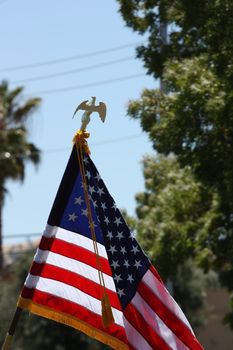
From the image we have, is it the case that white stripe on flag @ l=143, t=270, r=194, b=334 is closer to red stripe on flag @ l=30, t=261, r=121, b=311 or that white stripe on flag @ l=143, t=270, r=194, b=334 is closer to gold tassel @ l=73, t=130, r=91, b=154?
red stripe on flag @ l=30, t=261, r=121, b=311

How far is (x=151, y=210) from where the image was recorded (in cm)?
1730

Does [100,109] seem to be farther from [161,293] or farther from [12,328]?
[12,328]

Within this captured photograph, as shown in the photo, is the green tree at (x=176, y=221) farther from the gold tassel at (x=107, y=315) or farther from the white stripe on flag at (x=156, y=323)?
the gold tassel at (x=107, y=315)

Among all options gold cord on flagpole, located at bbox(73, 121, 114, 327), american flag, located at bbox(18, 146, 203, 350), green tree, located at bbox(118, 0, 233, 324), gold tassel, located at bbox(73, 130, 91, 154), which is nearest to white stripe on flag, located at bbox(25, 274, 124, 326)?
american flag, located at bbox(18, 146, 203, 350)

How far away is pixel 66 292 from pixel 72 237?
0.37 meters

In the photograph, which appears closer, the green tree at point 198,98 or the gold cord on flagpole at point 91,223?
the gold cord on flagpole at point 91,223

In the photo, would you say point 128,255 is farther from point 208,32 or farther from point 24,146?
point 24,146

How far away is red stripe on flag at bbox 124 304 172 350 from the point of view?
6355mm

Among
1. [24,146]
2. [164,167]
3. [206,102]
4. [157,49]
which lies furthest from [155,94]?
[24,146]

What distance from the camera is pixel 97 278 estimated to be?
6.39 metres

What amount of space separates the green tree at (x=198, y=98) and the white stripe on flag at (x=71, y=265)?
5104mm

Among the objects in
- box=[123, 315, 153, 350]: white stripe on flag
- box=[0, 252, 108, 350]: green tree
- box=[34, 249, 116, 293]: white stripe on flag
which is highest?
box=[34, 249, 116, 293]: white stripe on flag

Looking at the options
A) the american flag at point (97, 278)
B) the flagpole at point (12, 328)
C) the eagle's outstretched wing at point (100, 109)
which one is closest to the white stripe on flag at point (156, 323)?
the american flag at point (97, 278)

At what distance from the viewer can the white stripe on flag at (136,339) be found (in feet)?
20.7
